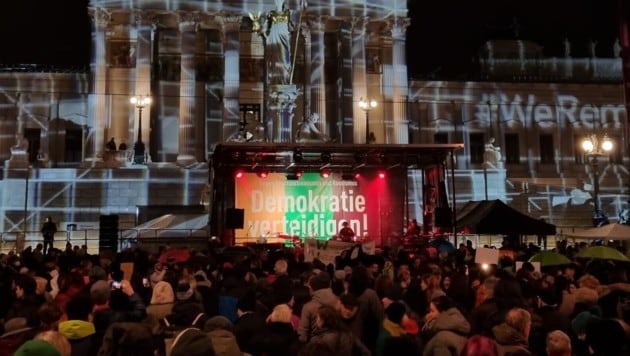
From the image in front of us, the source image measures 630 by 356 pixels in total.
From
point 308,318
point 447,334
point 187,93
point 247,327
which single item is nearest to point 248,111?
point 187,93

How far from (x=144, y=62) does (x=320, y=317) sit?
38646 millimetres

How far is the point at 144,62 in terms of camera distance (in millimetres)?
42406

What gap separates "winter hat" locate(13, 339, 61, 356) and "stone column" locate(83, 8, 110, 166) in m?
36.6

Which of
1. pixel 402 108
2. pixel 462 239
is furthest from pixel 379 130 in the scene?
pixel 462 239

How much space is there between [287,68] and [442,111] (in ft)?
68.5

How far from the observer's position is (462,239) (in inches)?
1185

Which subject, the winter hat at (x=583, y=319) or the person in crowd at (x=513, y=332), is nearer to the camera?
the person in crowd at (x=513, y=332)

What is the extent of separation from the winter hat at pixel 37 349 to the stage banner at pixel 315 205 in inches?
857

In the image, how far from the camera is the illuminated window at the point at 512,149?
5225cm

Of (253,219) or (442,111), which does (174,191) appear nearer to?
(253,219)

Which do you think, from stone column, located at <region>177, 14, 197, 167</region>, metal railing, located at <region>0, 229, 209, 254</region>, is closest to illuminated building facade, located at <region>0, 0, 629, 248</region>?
stone column, located at <region>177, 14, 197, 167</region>

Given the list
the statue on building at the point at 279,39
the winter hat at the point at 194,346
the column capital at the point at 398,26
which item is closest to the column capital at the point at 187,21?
the statue on building at the point at 279,39

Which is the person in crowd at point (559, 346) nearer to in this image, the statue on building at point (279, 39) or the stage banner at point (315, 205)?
the stage banner at point (315, 205)

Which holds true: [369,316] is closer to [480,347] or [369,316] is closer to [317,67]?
[480,347]
